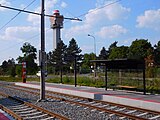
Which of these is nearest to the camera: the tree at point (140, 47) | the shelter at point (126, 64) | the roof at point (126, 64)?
the shelter at point (126, 64)

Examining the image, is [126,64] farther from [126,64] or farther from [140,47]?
[140,47]

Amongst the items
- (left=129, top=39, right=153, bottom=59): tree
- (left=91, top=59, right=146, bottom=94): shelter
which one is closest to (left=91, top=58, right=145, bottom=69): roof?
(left=91, top=59, right=146, bottom=94): shelter

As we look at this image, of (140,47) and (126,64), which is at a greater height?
(140,47)

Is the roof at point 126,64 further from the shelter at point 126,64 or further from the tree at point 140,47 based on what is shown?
the tree at point 140,47

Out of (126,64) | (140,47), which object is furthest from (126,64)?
(140,47)

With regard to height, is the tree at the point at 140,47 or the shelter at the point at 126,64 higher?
the tree at the point at 140,47

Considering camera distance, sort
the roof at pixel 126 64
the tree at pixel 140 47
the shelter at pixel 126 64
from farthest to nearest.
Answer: the tree at pixel 140 47 < the roof at pixel 126 64 < the shelter at pixel 126 64

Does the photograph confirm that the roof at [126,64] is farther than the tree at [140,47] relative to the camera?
No

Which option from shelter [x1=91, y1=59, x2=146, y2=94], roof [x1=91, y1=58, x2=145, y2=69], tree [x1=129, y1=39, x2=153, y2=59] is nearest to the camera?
shelter [x1=91, y1=59, x2=146, y2=94]

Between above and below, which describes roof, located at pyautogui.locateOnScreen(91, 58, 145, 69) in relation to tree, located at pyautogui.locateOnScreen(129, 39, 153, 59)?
below

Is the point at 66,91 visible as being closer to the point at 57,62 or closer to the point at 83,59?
the point at 57,62

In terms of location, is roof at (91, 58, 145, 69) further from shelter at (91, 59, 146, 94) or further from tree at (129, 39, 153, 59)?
tree at (129, 39, 153, 59)

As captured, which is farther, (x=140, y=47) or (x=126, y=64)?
(x=140, y=47)

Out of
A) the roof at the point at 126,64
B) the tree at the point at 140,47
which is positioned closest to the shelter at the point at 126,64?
the roof at the point at 126,64
